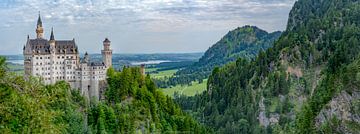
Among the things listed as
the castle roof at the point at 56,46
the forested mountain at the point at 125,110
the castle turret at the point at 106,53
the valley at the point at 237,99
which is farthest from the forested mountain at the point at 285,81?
the castle roof at the point at 56,46

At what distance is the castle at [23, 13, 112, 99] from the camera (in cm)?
10419

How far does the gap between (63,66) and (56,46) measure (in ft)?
16.9

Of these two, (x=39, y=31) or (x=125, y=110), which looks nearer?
(x=125, y=110)

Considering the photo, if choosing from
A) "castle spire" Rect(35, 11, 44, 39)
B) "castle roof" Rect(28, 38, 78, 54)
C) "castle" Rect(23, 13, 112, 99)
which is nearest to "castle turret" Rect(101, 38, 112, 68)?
"castle" Rect(23, 13, 112, 99)

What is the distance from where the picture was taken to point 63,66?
106m

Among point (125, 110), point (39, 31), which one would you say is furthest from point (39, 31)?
point (125, 110)

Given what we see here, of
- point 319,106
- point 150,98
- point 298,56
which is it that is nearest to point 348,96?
point 319,106

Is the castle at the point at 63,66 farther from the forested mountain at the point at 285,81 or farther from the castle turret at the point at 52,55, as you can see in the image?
the forested mountain at the point at 285,81

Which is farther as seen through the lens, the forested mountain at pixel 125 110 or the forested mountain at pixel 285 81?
the forested mountain at pixel 285 81

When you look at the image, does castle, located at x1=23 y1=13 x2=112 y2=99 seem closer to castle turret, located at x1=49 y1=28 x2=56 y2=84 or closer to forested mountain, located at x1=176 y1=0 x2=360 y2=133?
castle turret, located at x1=49 y1=28 x2=56 y2=84

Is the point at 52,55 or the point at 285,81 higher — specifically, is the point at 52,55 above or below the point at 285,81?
above

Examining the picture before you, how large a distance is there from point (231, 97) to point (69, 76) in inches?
3824

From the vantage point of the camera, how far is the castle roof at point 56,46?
10544 centimetres

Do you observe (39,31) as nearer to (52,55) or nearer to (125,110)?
(52,55)
